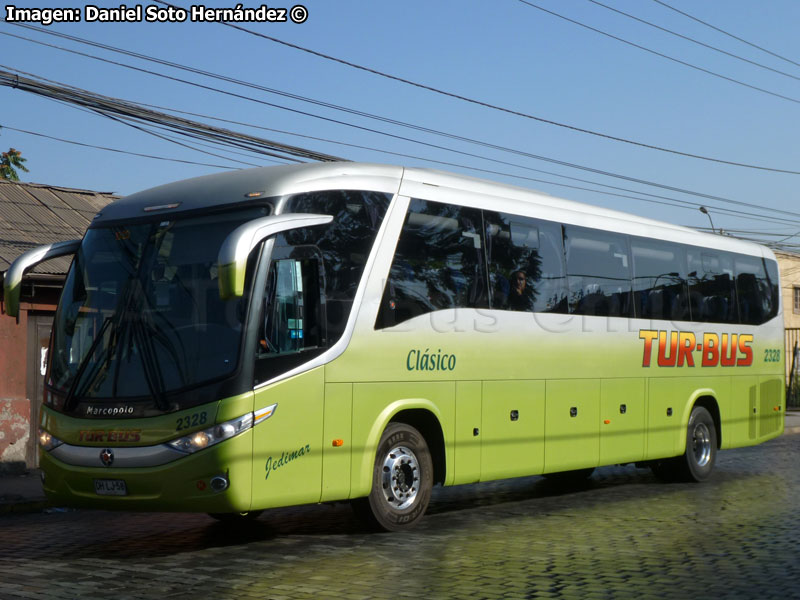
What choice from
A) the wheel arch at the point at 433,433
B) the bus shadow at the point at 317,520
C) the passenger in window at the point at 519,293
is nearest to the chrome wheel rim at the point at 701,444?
the bus shadow at the point at 317,520

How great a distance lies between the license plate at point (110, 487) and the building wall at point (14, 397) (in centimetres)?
797

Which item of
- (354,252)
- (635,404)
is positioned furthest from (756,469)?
(354,252)

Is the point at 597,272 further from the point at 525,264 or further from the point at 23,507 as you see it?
the point at 23,507

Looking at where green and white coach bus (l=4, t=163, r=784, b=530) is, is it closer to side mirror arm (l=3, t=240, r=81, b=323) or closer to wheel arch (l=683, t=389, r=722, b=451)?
side mirror arm (l=3, t=240, r=81, b=323)

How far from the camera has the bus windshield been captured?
9.27 m

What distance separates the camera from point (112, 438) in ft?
30.5

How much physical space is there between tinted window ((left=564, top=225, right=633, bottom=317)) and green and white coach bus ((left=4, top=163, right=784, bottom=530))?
0.03 m

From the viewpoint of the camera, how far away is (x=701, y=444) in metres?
16.1

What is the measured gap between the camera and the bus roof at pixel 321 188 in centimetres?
996

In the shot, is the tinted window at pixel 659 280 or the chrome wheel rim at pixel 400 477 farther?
the tinted window at pixel 659 280

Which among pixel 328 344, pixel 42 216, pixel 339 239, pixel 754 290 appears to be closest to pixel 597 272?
pixel 339 239

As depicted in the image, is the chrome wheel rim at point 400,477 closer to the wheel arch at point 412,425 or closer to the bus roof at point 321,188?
the wheel arch at point 412,425

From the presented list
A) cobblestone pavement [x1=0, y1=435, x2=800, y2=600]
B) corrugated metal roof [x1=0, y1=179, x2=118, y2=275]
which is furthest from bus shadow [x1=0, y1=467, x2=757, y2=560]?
corrugated metal roof [x1=0, y1=179, x2=118, y2=275]

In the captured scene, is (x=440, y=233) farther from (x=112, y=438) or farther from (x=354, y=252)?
(x=112, y=438)
